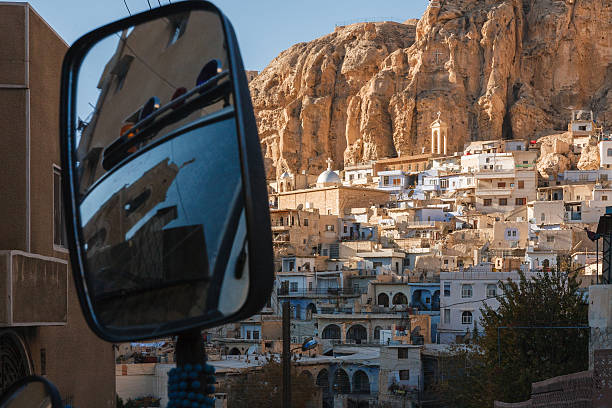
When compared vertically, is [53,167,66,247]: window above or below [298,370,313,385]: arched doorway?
above

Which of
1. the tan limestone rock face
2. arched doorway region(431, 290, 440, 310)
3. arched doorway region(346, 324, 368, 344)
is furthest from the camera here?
the tan limestone rock face

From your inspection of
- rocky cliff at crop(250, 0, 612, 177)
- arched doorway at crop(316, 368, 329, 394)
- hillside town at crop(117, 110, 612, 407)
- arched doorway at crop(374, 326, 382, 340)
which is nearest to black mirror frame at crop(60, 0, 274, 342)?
hillside town at crop(117, 110, 612, 407)

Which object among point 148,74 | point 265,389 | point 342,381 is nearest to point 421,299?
point 342,381

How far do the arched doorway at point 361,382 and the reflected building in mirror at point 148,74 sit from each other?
2617 cm

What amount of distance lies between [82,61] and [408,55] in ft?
257

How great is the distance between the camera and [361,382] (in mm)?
27875

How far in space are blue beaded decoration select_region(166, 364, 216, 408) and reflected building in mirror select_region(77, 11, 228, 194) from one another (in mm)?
574

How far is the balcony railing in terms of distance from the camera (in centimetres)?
3659

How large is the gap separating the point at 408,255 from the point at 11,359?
1478 inches

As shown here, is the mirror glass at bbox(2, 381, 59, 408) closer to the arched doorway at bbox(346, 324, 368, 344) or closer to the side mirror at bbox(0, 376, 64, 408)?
the side mirror at bbox(0, 376, 64, 408)

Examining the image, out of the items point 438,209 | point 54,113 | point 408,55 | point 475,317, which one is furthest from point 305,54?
point 54,113

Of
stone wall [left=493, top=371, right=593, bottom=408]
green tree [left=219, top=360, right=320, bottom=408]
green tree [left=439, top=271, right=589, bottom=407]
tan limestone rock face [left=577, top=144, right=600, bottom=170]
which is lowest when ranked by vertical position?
green tree [left=219, top=360, right=320, bottom=408]

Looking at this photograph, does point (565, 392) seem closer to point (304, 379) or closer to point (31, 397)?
point (31, 397)

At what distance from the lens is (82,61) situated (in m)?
2.32
